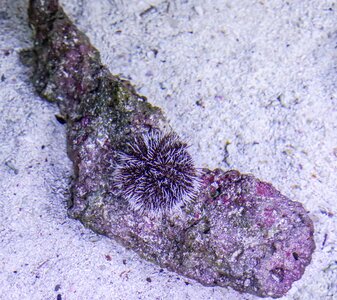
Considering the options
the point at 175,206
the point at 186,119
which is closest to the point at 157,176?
the point at 175,206

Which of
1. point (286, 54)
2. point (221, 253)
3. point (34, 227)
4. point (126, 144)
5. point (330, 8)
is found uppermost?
point (330, 8)

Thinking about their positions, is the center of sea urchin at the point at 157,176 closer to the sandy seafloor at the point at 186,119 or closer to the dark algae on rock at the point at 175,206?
the dark algae on rock at the point at 175,206

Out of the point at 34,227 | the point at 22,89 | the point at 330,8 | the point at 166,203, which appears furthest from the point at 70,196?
the point at 330,8

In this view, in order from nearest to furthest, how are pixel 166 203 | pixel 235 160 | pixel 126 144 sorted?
pixel 166 203 → pixel 126 144 → pixel 235 160

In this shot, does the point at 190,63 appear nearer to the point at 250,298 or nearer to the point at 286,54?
the point at 286,54

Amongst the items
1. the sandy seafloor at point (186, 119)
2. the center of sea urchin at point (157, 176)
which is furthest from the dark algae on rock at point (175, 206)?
the sandy seafloor at point (186, 119)

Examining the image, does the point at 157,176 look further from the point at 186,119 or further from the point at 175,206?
the point at 186,119

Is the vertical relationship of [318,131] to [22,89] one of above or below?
above

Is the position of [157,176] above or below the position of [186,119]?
above
